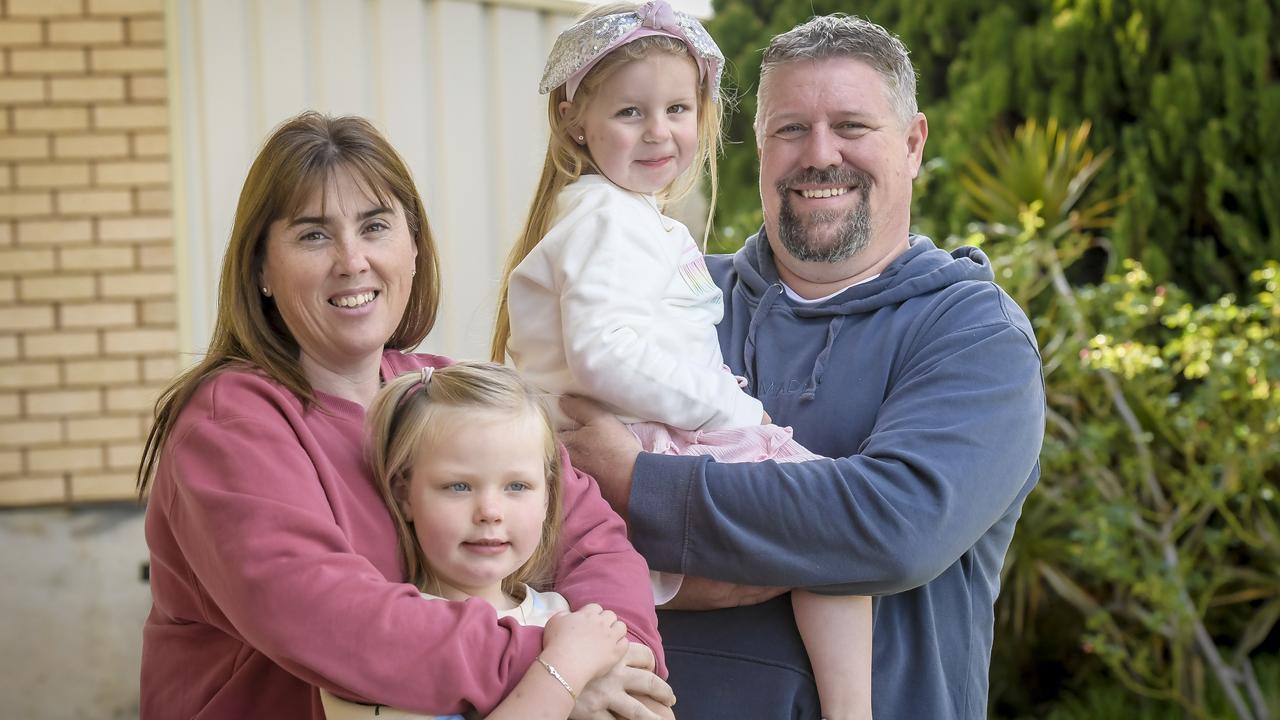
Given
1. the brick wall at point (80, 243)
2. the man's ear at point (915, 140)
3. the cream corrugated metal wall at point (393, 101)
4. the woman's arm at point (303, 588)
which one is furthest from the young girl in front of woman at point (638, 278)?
the brick wall at point (80, 243)

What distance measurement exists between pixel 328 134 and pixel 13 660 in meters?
4.17

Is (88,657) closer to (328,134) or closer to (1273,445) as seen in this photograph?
(328,134)

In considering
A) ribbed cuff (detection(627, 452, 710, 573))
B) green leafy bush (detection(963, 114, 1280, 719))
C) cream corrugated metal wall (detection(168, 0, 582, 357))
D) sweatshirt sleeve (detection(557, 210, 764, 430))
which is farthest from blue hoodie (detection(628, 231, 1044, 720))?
cream corrugated metal wall (detection(168, 0, 582, 357))

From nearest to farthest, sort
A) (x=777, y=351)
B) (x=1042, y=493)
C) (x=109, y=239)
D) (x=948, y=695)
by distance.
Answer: (x=948, y=695) → (x=777, y=351) → (x=1042, y=493) → (x=109, y=239)

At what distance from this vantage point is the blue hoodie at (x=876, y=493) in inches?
93.4

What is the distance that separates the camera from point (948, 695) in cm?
262

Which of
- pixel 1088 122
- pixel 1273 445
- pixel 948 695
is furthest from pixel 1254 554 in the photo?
pixel 948 695

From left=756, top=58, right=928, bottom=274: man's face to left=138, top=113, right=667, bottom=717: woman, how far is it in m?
0.81

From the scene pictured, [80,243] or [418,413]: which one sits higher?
[80,243]

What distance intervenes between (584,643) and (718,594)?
53 centimetres

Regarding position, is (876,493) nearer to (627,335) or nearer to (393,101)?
(627,335)

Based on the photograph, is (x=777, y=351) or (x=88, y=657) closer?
(x=777, y=351)

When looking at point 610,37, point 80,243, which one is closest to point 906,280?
point 610,37

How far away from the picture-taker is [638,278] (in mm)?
2504
